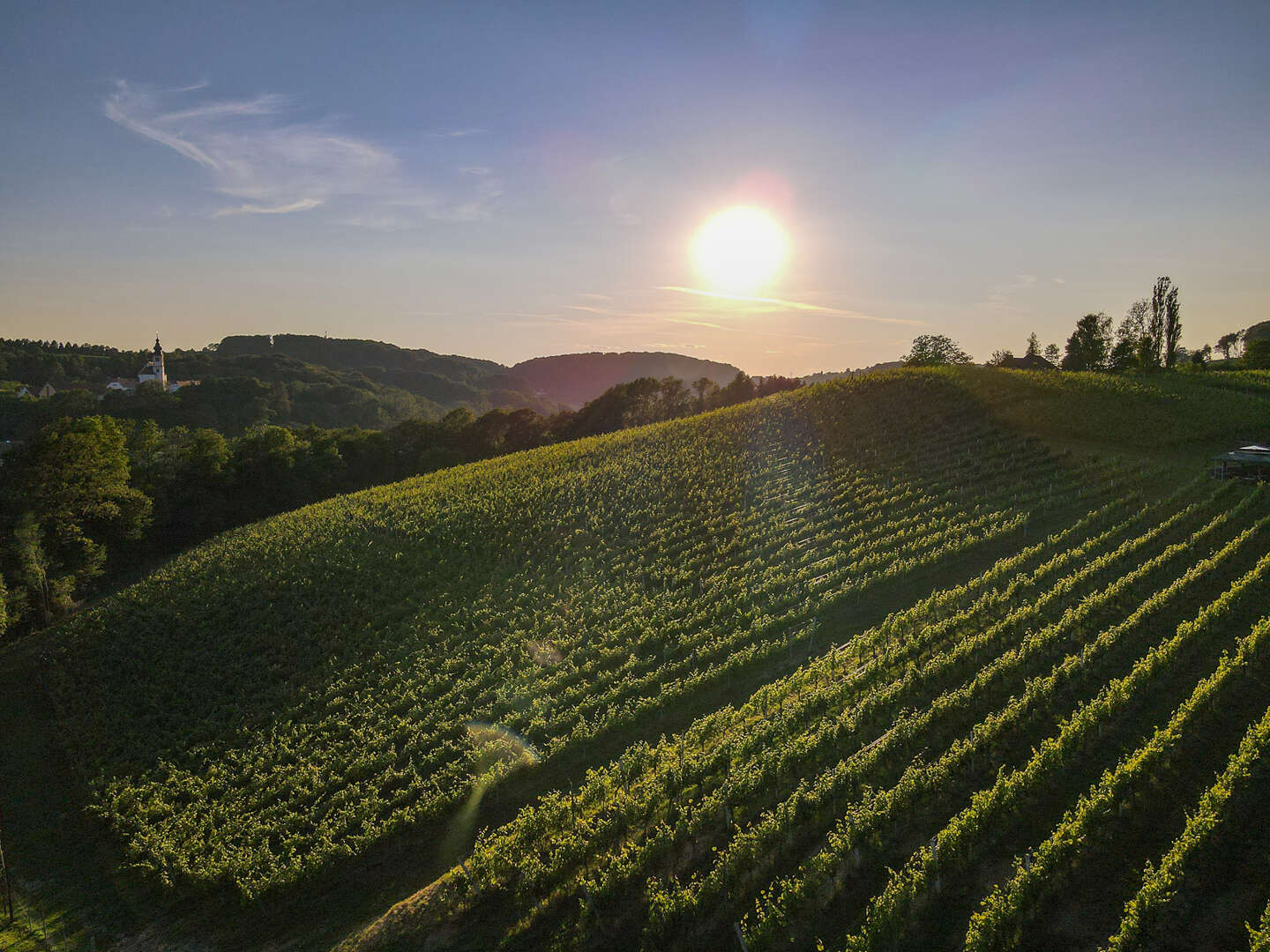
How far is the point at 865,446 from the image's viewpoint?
136 feet

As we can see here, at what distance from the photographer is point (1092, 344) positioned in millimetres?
69250

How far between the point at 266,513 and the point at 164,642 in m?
34.0

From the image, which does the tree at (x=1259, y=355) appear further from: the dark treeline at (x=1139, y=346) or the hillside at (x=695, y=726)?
the hillside at (x=695, y=726)

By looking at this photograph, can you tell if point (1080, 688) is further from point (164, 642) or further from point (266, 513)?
point (266, 513)

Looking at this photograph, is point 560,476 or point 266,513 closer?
point 560,476

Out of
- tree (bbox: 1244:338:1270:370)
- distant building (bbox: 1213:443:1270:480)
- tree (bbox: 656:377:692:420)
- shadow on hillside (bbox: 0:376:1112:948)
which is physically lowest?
shadow on hillside (bbox: 0:376:1112:948)

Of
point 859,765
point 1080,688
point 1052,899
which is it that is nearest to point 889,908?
point 1052,899

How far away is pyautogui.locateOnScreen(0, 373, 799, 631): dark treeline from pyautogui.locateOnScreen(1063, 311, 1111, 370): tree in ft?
Answer: 125

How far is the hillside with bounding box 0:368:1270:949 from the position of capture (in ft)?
33.3

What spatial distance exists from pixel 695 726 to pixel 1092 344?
7462 cm

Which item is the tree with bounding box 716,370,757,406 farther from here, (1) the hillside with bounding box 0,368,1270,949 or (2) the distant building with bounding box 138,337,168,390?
(2) the distant building with bounding box 138,337,168,390

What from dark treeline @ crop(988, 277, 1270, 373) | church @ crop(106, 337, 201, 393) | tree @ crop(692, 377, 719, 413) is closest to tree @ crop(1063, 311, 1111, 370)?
dark treeline @ crop(988, 277, 1270, 373)

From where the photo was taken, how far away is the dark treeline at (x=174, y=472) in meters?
38.8

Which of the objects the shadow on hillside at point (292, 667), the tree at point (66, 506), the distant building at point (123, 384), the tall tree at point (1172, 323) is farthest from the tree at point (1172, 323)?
the distant building at point (123, 384)
